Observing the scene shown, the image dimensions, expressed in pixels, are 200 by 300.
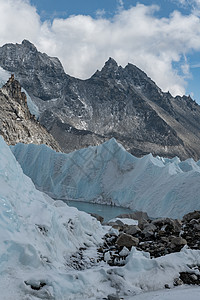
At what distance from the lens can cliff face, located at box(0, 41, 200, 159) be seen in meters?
98.8

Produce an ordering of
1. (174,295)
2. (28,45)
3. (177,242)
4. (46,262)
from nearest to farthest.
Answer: (174,295) → (46,262) → (177,242) → (28,45)

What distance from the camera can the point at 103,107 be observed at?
11225 cm

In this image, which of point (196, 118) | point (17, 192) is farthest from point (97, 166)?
point (196, 118)

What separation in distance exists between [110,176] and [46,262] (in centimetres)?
2615

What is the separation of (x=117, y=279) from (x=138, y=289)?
0.33 metres

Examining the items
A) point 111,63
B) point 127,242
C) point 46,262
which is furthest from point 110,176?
point 111,63

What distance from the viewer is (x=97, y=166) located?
104 ft

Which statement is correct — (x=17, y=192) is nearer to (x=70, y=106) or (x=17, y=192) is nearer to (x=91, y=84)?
(x=70, y=106)

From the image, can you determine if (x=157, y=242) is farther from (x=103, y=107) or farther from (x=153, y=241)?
(x=103, y=107)

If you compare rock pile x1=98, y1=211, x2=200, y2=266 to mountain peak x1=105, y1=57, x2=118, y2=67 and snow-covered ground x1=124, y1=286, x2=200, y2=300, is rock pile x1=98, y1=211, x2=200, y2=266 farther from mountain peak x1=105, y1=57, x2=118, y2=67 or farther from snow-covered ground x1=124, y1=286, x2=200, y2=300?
mountain peak x1=105, y1=57, x2=118, y2=67

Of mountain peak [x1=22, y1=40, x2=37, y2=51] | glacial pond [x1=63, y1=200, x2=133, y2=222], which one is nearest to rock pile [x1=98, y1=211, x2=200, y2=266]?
glacial pond [x1=63, y1=200, x2=133, y2=222]

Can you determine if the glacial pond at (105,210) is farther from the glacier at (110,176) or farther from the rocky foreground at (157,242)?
the rocky foreground at (157,242)

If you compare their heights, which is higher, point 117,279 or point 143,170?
point 143,170

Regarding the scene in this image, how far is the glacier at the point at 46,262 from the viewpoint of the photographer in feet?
12.2
